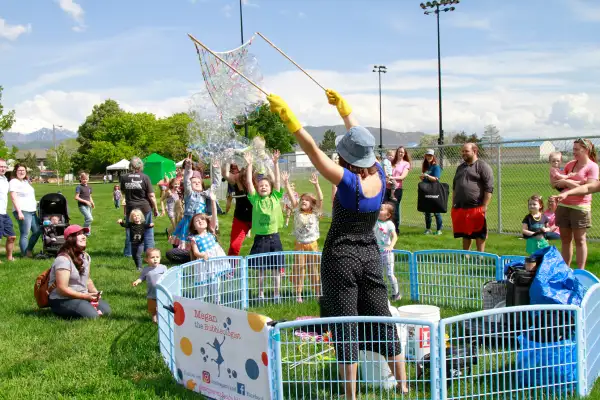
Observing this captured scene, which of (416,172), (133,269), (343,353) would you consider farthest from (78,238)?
(416,172)

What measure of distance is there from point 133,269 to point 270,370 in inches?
275

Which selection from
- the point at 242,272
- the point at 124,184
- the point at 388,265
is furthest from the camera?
the point at 124,184

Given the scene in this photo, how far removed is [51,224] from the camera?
11773 mm

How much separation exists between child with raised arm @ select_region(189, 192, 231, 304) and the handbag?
5805 mm

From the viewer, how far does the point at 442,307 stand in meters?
7.08

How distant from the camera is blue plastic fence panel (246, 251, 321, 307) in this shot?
7.23 meters

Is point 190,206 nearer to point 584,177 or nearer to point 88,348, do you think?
point 88,348

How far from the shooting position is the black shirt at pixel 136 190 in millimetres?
10766

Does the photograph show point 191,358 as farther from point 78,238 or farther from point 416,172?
point 416,172

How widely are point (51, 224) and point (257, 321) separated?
30.8ft

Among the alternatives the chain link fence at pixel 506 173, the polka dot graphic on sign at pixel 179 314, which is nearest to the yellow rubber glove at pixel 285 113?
the polka dot graphic on sign at pixel 179 314

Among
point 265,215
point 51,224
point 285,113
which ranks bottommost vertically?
point 51,224

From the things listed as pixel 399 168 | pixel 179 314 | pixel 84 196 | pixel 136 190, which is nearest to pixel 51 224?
pixel 136 190

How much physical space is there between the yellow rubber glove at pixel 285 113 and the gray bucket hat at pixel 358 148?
458mm
